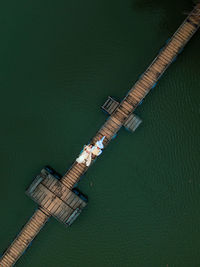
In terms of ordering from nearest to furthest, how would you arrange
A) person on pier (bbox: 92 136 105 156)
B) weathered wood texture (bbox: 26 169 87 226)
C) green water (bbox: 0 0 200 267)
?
person on pier (bbox: 92 136 105 156)
weathered wood texture (bbox: 26 169 87 226)
green water (bbox: 0 0 200 267)

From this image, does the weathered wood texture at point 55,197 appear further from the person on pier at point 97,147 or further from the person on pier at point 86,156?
the person on pier at point 97,147

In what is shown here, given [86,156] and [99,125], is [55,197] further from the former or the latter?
[99,125]

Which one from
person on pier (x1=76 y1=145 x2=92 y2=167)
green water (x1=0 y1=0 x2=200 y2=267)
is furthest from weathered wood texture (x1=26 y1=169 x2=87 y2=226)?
person on pier (x1=76 y1=145 x2=92 y2=167)

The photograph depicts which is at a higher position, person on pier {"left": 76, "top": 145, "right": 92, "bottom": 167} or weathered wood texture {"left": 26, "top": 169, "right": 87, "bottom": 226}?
person on pier {"left": 76, "top": 145, "right": 92, "bottom": 167}

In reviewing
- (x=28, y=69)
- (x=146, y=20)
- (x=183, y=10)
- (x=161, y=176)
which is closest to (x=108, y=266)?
(x=161, y=176)

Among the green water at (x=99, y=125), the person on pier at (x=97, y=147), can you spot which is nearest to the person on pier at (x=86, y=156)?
the person on pier at (x=97, y=147)

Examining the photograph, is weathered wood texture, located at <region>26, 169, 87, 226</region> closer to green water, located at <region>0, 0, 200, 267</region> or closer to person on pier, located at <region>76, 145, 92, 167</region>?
green water, located at <region>0, 0, 200, 267</region>

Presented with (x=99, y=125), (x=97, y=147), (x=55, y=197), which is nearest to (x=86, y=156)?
(x=97, y=147)

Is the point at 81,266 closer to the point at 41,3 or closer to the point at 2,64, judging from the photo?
the point at 2,64
